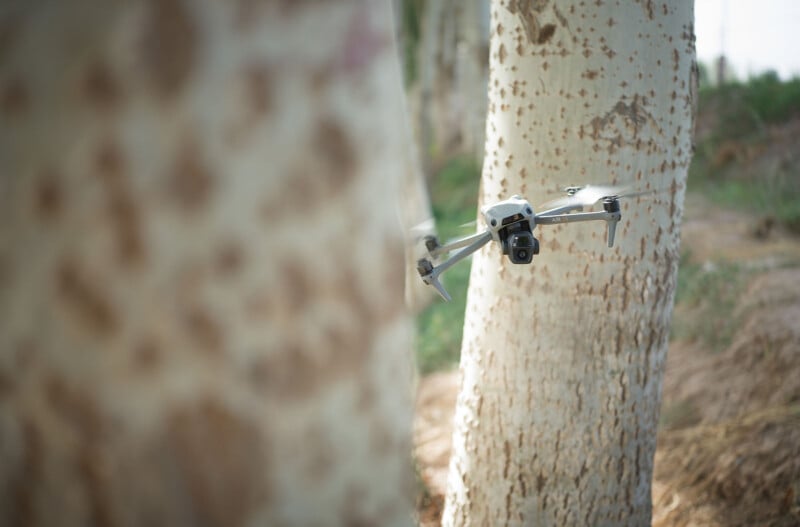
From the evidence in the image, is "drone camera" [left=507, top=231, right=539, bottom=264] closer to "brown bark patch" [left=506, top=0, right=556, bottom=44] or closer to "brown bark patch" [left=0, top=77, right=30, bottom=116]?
"brown bark patch" [left=506, top=0, right=556, bottom=44]

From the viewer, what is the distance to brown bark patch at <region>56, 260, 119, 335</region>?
483 mm

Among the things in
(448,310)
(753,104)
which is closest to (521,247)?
(448,310)

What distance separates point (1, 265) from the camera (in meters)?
0.49

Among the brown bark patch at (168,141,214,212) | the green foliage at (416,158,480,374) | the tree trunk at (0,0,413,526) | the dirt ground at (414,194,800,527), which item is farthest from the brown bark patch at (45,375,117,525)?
the dirt ground at (414,194,800,527)

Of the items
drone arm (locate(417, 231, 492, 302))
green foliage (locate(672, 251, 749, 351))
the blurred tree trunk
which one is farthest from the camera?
the blurred tree trunk

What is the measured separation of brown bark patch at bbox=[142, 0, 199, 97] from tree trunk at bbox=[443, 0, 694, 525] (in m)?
1.53

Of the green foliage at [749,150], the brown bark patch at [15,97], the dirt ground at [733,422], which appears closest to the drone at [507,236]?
the brown bark patch at [15,97]

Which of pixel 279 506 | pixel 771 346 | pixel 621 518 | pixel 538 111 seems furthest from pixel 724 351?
pixel 279 506

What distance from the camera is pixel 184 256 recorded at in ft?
1.61

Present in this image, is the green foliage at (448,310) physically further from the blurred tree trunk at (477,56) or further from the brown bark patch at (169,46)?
the brown bark patch at (169,46)

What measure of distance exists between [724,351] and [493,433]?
7.72ft

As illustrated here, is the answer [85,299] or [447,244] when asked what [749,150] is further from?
[85,299]

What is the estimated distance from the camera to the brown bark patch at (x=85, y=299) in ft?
1.58

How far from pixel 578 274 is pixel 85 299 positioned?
5.29ft
